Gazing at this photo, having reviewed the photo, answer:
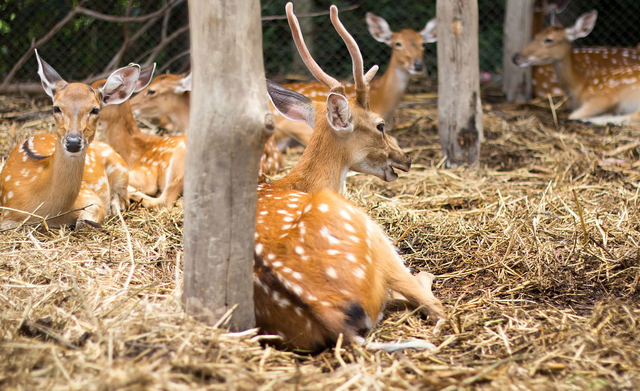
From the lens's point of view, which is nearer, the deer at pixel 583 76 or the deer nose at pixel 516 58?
the deer at pixel 583 76

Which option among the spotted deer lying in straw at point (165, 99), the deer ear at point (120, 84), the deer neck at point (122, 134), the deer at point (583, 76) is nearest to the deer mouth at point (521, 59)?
the deer at point (583, 76)

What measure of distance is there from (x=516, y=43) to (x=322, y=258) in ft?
20.9

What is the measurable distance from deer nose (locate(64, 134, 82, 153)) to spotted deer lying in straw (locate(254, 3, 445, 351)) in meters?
1.11

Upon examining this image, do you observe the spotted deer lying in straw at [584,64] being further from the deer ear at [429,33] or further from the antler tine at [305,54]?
the antler tine at [305,54]

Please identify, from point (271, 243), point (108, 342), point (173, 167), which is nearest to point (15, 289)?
point (108, 342)

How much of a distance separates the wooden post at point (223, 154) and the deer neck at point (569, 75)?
265 inches

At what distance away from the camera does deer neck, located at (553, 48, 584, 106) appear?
8320 millimetres

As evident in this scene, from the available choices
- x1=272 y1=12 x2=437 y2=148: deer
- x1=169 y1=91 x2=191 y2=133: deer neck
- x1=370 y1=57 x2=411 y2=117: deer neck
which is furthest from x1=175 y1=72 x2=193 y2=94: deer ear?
x1=370 y1=57 x2=411 y2=117: deer neck

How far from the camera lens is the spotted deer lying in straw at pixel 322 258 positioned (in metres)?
2.72

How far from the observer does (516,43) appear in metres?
8.38

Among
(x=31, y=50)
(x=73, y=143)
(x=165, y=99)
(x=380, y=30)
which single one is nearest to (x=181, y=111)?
(x=165, y=99)

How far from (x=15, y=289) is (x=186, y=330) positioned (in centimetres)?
107

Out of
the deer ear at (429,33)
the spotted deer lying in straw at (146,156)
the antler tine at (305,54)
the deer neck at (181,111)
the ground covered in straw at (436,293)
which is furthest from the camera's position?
the deer ear at (429,33)

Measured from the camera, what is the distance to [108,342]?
2.39 metres
